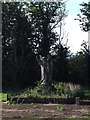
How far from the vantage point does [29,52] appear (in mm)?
32562

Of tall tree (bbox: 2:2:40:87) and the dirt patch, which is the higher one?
tall tree (bbox: 2:2:40:87)

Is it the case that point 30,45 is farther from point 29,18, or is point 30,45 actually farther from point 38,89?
point 38,89

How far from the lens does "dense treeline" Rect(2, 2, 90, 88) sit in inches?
1243

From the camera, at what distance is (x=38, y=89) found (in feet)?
63.2

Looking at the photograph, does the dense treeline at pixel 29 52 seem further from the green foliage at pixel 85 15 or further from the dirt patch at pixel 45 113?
→ the dirt patch at pixel 45 113

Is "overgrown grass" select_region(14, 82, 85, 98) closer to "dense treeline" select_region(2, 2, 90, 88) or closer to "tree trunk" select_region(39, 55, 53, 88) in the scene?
"tree trunk" select_region(39, 55, 53, 88)

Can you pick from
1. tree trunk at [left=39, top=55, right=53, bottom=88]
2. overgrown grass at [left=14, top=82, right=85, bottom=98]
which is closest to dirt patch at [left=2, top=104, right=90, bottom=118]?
overgrown grass at [left=14, top=82, right=85, bottom=98]

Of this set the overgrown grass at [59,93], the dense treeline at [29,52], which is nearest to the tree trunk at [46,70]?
the overgrown grass at [59,93]

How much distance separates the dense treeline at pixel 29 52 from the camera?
A: 31578 millimetres

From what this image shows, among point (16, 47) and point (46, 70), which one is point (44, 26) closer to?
point (16, 47)

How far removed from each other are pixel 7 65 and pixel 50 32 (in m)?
5.15

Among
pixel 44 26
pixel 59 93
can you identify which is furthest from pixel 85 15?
pixel 59 93

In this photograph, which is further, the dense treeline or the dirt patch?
the dense treeline

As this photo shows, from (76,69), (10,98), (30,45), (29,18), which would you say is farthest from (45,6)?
(10,98)
